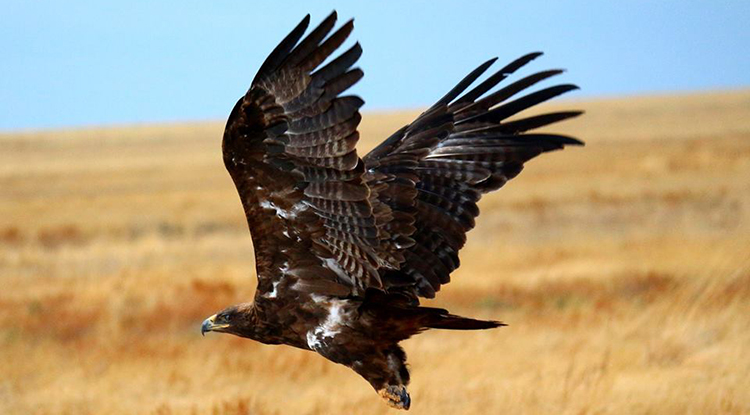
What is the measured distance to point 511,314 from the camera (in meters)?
13.2

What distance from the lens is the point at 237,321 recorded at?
5.68m

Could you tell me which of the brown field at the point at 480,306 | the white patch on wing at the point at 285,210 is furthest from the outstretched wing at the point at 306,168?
the brown field at the point at 480,306

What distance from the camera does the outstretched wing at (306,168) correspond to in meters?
4.53

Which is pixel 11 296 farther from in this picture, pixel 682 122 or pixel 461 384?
pixel 682 122

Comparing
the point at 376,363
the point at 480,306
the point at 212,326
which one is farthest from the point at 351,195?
the point at 480,306

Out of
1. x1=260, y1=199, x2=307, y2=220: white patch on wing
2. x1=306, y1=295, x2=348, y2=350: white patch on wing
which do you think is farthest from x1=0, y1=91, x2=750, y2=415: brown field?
x1=260, y1=199, x2=307, y2=220: white patch on wing

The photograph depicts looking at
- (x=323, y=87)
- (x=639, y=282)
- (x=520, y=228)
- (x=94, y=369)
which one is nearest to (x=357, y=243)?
(x=323, y=87)

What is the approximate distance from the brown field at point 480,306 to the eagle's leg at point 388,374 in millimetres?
1769

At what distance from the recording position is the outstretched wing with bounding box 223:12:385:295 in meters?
4.53

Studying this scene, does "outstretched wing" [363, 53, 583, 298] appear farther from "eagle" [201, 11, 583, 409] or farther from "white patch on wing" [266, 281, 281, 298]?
"white patch on wing" [266, 281, 281, 298]

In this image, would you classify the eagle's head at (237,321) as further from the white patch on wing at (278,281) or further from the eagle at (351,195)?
the white patch on wing at (278,281)

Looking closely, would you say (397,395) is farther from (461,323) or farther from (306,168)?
(306,168)

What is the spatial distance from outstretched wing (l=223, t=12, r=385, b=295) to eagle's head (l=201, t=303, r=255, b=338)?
20cm

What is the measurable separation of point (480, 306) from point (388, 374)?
27.7ft
